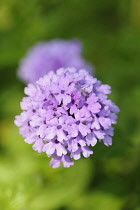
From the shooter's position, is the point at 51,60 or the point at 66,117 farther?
the point at 51,60

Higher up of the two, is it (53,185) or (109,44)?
(109,44)

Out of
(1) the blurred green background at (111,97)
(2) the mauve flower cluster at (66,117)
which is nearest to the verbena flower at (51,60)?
(1) the blurred green background at (111,97)

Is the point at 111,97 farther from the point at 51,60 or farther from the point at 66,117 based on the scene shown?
the point at 66,117

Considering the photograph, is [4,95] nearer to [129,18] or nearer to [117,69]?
[117,69]

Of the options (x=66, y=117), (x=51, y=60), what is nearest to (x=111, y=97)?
(x=51, y=60)

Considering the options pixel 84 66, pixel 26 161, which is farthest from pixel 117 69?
pixel 26 161

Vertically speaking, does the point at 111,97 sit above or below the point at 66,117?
above

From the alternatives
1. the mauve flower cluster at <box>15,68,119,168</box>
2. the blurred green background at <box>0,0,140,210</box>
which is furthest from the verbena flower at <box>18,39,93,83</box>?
the mauve flower cluster at <box>15,68,119,168</box>

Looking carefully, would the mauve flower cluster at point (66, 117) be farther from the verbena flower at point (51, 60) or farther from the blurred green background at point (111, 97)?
the verbena flower at point (51, 60)
